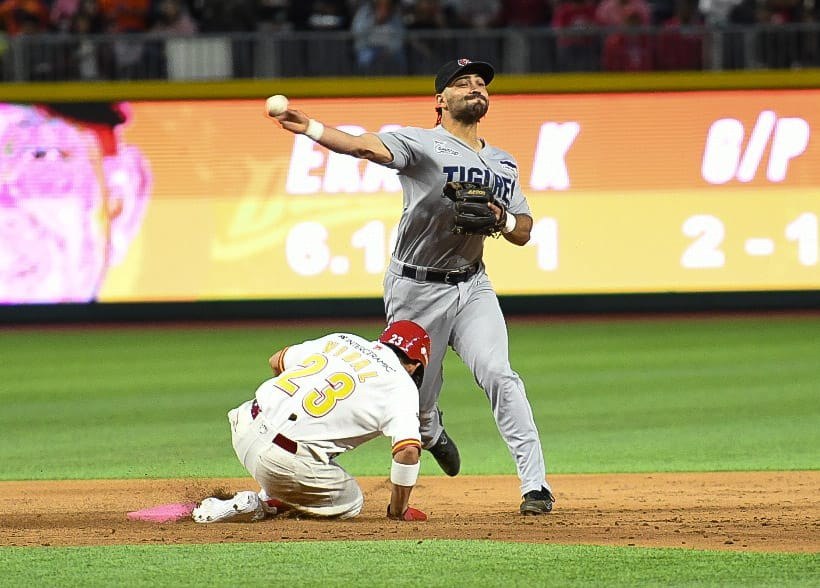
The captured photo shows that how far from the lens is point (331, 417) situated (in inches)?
247

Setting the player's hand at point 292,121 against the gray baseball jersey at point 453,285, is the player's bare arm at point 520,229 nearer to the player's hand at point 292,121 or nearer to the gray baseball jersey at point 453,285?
the gray baseball jersey at point 453,285

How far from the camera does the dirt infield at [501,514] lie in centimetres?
617

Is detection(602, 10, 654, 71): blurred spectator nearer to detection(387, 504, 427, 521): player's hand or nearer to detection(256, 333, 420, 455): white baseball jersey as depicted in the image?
detection(387, 504, 427, 521): player's hand

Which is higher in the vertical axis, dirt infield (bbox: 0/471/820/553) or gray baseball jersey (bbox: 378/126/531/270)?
gray baseball jersey (bbox: 378/126/531/270)

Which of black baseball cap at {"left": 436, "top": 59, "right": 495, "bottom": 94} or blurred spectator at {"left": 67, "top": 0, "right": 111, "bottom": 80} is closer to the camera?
black baseball cap at {"left": 436, "top": 59, "right": 495, "bottom": 94}

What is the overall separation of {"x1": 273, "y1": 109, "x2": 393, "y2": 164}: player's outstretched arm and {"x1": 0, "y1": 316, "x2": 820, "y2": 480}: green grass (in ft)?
9.19

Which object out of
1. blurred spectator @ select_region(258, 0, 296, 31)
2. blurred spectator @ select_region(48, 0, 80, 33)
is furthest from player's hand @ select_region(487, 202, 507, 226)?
blurred spectator @ select_region(48, 0, 80, 33)

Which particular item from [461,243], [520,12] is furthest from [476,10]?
[461,243]

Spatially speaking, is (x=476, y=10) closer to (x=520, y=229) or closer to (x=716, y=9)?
(x=716, y=9)

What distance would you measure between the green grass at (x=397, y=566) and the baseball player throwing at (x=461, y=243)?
110cm

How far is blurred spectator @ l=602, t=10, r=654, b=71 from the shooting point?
51.8 feet

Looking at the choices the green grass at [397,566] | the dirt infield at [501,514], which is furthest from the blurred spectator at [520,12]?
the green grass at [397,566]

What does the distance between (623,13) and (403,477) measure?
36.6 ft

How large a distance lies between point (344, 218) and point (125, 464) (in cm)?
697
